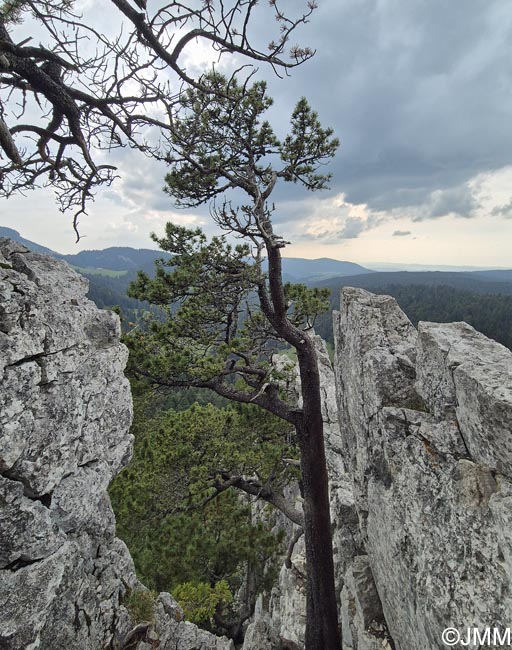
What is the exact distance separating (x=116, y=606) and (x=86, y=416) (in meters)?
3.78

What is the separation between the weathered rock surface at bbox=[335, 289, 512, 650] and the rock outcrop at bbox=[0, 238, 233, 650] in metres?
5.38

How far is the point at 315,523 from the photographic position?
9.38 m

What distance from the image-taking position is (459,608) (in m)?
5.20

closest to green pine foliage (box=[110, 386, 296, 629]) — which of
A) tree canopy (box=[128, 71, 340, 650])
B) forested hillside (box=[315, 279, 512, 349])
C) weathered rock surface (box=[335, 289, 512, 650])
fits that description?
tree canopy (box=[128, 71, 340, 650])

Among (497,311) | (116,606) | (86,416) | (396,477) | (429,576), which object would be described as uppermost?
(86,416)

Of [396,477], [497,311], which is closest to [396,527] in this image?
[396,477]

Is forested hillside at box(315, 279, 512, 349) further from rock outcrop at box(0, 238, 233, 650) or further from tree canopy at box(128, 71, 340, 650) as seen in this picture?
rock outcrop at box(0, 238, 233, 650)

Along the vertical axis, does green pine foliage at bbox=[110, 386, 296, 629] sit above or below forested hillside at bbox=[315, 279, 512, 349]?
above

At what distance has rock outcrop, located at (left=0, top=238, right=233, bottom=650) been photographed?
5.15 metres

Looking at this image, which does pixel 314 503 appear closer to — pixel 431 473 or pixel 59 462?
pixel 431 473

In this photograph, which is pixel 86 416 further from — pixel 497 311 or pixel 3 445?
pixel 497 311

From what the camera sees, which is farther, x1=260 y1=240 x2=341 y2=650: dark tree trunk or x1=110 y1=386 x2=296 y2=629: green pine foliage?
x1=110 y1=386 x2=296 y2=629: green pine foliage

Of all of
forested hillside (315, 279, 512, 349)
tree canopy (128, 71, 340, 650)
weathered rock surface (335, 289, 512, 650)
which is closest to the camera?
weathered rock surface (335, 289, 512, 650)

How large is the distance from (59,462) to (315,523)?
669cm
